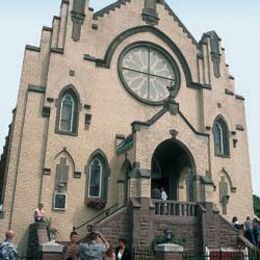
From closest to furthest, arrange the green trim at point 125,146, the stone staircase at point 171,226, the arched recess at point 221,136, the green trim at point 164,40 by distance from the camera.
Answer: the stone staircase at point 171,226 < the green trim at point 125,146 < the green trim at point 164,40 < the arched recess at point 221,136

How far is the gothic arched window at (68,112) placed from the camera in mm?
19625

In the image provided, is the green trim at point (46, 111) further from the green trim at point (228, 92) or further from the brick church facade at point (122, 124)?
the green trim at point (228, 92)

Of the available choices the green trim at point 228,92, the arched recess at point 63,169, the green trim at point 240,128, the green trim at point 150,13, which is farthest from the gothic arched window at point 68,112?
the green trim at point 240,128

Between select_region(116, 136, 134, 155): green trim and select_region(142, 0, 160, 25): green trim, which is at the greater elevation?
select_region(142, 0, 160, 25): green trim

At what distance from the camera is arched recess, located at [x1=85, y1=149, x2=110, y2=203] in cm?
1927

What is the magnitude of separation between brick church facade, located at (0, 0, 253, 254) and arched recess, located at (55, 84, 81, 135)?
56 millimetres

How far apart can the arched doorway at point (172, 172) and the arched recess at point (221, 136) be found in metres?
3.64

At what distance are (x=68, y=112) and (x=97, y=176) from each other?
3.72 m

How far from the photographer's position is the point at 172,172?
20.9m

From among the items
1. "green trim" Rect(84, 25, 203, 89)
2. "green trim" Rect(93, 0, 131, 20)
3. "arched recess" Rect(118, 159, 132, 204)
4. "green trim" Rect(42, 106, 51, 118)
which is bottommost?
"arched recess" Rect(118, 159, 132, 204)

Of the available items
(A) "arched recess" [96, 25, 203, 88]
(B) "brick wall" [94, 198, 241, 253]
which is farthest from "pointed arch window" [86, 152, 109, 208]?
(A) "arched recess" [96, 25, 203, 88]

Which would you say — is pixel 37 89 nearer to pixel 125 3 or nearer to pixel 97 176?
pixel 97 176

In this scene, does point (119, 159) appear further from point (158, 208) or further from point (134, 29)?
point (134, 29)

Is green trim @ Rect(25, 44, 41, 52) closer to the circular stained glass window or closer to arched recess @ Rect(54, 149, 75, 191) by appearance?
the circular stained glass window
